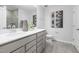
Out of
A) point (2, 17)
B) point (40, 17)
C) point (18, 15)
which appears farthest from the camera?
point (40, 17)

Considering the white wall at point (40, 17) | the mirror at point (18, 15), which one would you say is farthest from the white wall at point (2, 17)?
the white wall at point (40, 17)

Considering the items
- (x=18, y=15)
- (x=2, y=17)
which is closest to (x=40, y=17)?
(x=18, y=15)

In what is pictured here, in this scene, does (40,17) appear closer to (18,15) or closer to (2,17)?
(18,15)

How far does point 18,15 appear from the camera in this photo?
196 cm

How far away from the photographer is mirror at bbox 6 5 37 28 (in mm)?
1859

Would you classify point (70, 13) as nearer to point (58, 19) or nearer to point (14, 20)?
point (58, 19)

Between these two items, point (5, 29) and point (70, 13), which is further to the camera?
point (70, 13)

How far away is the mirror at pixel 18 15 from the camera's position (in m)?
1.86
